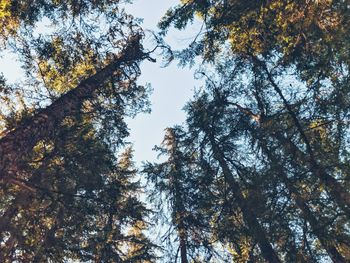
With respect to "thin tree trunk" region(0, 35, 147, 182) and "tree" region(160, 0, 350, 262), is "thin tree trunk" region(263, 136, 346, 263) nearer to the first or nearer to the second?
"tree" region(160, 0, 350, 262)

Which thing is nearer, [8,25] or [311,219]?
[311,219]

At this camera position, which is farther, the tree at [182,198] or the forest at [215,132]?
the tree at [182,198]

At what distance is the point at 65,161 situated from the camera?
10.2 metres

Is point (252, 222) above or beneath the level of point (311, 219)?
above

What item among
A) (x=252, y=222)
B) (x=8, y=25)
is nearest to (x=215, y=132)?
(x=252, y=222)

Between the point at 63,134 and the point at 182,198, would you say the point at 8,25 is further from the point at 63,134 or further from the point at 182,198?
the point at 182,198

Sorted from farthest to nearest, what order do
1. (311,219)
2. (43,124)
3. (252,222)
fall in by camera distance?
(252,222), (43,124), (311,219)

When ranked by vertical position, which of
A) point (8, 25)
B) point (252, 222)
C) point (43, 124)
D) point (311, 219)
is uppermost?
point (8, 25)

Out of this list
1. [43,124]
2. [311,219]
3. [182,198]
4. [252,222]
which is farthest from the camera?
[182,198]

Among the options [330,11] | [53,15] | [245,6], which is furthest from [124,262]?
[330,11]

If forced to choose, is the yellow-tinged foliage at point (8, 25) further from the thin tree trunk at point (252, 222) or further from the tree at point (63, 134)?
the thin tree trunk at point (252, 222)

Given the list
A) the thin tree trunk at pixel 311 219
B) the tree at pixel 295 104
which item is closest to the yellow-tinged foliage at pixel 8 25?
the tree at pixel 295 104

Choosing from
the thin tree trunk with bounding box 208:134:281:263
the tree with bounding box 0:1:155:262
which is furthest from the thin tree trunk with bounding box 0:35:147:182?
the thin tree trunk with bounding box 208:134:281:263

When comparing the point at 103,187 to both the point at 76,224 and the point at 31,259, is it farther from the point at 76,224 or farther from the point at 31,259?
the point at 31,259
